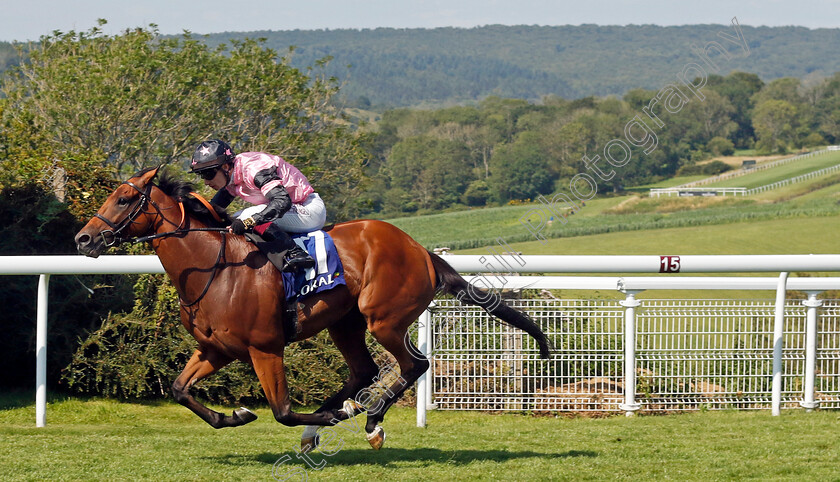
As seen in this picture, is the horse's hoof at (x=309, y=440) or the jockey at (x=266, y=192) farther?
the horse's hoof at (x=309, y=440)

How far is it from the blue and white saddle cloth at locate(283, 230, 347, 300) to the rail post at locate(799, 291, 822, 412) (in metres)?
3.35

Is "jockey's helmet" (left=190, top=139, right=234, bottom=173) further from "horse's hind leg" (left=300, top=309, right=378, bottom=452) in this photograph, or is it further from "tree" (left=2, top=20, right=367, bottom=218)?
"tree" (left=2, top=20, right=367, bottom=218)

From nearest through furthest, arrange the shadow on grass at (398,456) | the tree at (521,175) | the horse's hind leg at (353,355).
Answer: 1. the shadow on grass at (398,456)
2. the horse's hind leg at (353,355)
3. the tree at (521,175)

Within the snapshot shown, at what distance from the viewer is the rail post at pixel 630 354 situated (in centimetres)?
582

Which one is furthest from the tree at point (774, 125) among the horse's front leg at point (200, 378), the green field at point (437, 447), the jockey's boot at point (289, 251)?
the horse's front leg at point (200, 378)

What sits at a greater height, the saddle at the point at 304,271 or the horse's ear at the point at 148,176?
the horse's ear at the point at 148,176

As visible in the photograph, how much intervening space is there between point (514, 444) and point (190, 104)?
1336 centimetres

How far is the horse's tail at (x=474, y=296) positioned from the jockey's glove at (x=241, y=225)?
1110 mm

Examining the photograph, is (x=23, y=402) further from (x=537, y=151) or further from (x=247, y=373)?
(x=537, y=151)

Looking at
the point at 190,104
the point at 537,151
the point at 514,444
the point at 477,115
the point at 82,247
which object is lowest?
the point at 514,444

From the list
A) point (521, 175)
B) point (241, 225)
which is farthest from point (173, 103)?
point (521, 175)

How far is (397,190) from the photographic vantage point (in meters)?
70.2

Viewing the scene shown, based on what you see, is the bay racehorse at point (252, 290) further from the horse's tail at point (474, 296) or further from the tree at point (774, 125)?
the tree at point (774, 125)

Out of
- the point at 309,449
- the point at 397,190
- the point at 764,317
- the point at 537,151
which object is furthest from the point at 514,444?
the point at 537,151
